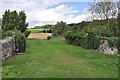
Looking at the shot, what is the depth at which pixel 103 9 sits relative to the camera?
1157 inches

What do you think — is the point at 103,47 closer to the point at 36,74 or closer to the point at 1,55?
the point at 1,55

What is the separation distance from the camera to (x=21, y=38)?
74.9ft

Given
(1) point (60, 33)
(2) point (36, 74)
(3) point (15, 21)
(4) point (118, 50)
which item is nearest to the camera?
(2) point (36, 74)

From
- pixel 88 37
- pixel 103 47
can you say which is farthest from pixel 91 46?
pixel 103 47

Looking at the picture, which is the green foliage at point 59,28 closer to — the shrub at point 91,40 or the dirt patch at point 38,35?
the dirt patch at point 38,35

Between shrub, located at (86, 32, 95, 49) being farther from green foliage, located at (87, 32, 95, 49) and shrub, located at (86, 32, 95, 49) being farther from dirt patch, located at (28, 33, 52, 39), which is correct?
dirt patch, located at (28, 33, 52, 39)

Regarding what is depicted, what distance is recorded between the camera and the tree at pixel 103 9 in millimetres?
26562

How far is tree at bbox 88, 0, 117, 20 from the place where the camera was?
26.6 m

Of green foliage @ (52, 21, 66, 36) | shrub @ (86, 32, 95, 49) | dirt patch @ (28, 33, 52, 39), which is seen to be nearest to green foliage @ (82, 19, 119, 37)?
shrub @ (86, 32, 95, 49)

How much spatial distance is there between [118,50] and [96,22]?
520 inches

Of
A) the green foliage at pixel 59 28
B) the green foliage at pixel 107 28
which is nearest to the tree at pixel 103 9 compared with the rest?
the green foliage at pixel 107 28

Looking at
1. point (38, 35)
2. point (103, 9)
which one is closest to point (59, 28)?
point (38, 35)

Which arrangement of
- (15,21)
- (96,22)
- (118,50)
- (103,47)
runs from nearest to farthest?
(118,50) < (103,47) < (96,22) < (15,21)

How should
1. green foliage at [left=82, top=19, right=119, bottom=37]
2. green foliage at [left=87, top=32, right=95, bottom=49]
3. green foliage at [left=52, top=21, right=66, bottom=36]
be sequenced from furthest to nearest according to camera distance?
green foliage at [left=52, top=21, right=66, bottom=36] < green foliage at [left=87, top=32, right=95, bottom=49] < green foliage at [left=82, top=19, right=119, bottom=37]
